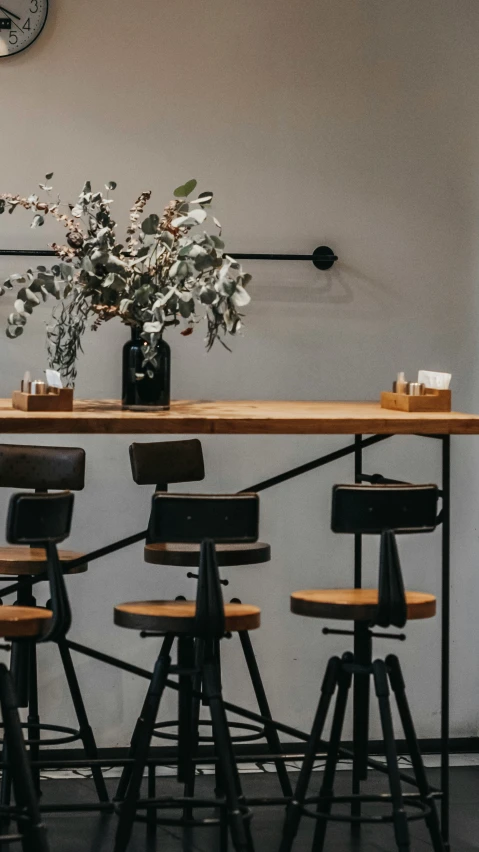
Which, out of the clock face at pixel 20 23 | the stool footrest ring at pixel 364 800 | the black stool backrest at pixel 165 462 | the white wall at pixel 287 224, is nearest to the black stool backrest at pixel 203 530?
the stool footrest ring at pixel 364 800

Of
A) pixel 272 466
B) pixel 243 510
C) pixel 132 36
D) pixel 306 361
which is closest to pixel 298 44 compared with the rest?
pixel 132 36

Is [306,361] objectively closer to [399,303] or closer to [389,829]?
[399,303]

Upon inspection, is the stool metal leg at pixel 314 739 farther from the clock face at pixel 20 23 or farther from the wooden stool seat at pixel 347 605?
A: the clock face at pixel 20 23

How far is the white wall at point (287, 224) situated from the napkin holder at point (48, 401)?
1.20 meters

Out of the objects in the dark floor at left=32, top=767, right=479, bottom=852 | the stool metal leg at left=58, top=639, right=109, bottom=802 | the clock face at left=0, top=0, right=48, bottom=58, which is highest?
the clock face at left=0, top=0, right=48, bottom=58

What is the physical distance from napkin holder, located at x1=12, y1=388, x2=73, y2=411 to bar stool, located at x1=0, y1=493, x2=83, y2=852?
0.38 meters

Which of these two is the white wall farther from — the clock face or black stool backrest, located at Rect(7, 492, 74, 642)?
black stool backrest, located at Rect(7, 492, 74, 642)

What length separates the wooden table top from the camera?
293cm

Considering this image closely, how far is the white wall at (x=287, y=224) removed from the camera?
4297 millimetres

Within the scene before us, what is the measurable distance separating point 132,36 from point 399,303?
1463 millimetres

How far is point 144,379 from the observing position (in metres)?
3.32

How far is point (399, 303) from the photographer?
4484 millimetres

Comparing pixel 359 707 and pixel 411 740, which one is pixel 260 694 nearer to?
pixel 359 707

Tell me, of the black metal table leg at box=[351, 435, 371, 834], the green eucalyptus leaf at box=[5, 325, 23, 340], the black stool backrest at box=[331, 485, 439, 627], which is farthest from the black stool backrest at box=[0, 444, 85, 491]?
the black stool backrest at box=[331, 485, 439, 627]
